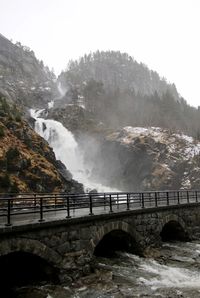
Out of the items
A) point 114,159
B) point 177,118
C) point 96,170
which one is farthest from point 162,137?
point 177,118

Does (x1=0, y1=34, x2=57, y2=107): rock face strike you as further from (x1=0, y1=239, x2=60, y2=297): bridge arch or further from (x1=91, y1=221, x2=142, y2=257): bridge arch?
(x1=0, y1=239, x2=60, y2=297): bridge arch

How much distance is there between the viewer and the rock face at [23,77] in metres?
93.9

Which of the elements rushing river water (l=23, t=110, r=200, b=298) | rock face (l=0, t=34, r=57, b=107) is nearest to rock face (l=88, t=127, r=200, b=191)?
rock face (l=0, t=34, r=57, b=107)

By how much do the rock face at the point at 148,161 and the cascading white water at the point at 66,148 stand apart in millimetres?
3796

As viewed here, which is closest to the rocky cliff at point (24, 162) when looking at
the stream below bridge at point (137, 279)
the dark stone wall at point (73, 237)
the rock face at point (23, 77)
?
the dark stone wall at point (73, 237)

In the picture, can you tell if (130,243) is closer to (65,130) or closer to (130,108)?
(65,130)

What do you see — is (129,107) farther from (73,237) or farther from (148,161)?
(73,237)

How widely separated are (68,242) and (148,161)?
51.6 meters

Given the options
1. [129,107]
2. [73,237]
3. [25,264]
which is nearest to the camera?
[73,237]

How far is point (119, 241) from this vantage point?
2061 centimetres

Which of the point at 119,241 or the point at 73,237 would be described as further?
the point at 119,241

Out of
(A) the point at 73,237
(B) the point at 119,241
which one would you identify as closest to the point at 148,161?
(B) the point at 119,241

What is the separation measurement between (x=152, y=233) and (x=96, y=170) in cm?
4670

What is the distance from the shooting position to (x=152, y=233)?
21141 millimetres
